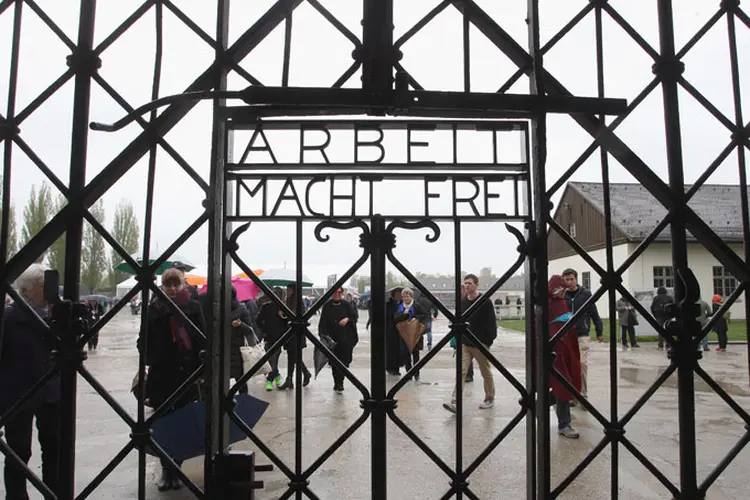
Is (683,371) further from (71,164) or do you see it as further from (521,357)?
(521,357)

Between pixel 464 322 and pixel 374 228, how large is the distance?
48 centimetres

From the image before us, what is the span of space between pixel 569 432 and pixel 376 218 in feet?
15.4

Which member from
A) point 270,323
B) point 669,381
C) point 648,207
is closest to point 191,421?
point 270,323

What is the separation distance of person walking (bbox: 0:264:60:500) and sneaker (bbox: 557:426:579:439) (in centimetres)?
472

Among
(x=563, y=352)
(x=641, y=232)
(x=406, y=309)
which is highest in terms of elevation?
(x=641, y=232)

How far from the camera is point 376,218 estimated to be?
192cm

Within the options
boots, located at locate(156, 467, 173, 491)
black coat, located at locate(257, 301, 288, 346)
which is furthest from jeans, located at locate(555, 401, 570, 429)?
black coat, located at locate(257, 301, 288, 346)

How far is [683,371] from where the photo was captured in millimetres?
1938

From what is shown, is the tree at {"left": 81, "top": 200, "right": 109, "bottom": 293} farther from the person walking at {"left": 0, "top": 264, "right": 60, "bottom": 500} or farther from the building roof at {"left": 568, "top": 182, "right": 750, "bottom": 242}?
the person walking at {"left": 0, "top": 264, "right": 60, "bottom": 500}

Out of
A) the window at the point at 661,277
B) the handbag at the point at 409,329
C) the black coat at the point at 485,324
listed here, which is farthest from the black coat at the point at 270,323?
the window at the point at 661,277

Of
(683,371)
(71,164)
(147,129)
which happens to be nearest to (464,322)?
(683,371)

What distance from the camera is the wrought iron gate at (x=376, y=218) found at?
6.07 ft

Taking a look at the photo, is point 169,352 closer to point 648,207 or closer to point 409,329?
point 409,329

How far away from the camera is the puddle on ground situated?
28.0 feet
